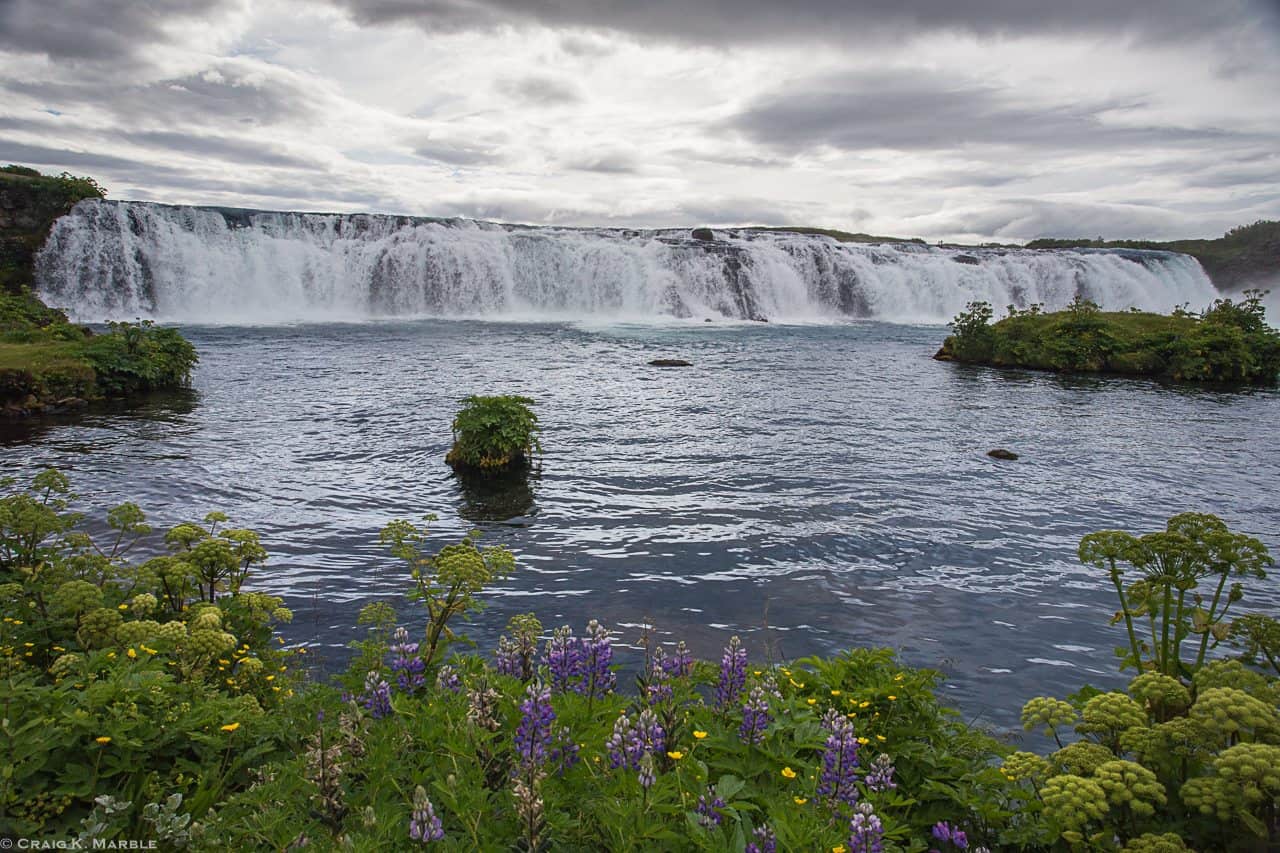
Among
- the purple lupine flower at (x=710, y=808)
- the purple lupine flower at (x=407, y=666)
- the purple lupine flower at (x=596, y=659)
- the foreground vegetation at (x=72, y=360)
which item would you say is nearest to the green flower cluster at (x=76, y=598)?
the purple lupine flower at (x=407, y=666)

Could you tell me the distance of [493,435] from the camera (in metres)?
14.1

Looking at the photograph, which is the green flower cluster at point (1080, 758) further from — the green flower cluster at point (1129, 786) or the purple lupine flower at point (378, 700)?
the purple lupine flower at point (378, 700)

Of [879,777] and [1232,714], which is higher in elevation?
[1232,714]

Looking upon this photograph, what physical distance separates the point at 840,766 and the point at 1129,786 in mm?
1247

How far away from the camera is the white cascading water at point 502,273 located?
1583 inches

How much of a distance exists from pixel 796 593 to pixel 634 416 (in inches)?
429

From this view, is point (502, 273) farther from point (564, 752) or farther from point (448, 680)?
point (564, 752)

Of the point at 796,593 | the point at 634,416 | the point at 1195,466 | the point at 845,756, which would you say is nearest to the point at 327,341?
the point at 634,416

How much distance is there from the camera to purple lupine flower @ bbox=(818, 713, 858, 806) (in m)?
3.40

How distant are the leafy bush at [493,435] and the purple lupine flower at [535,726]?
442 inches

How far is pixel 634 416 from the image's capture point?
19641mm

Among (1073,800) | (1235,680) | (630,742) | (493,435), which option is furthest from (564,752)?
(493,435)

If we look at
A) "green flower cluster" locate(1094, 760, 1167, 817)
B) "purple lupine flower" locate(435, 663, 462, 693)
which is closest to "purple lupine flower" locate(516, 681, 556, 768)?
"purple lupine flower" locate(435, 663, 462, 693)

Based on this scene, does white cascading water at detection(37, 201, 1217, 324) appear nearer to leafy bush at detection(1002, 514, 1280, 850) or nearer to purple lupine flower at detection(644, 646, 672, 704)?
purple lupine flower at detection(644, 646, 672, 704)
